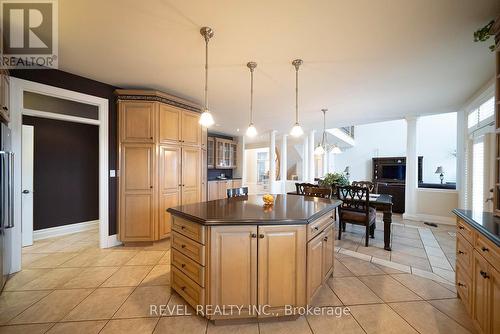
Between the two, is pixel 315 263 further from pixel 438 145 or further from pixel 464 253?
pixel 438 145

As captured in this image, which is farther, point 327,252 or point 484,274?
point 327,252

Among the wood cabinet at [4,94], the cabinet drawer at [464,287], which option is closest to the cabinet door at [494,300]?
the cabinet drawer at [464,287]

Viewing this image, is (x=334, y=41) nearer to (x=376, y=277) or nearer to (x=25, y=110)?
(x=376, y=277)

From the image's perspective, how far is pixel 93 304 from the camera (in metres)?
1.91

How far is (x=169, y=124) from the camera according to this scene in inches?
134

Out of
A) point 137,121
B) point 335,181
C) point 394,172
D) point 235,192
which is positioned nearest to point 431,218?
point 394,172

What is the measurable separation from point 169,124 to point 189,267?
94.9 inches

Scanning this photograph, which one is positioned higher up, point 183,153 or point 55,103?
point 55,103

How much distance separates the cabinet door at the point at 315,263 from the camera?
1.73 metres

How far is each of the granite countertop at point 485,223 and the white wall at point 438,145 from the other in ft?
23.0

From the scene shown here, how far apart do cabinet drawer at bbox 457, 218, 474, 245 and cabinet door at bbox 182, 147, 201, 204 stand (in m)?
3.56

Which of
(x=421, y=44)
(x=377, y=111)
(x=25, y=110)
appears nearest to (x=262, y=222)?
(x=421, y=44)

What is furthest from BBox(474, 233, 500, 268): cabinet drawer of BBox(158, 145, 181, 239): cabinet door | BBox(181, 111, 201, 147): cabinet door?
BBox(181, 111, 201, 147): cabinet door

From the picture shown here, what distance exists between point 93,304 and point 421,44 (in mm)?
4092
